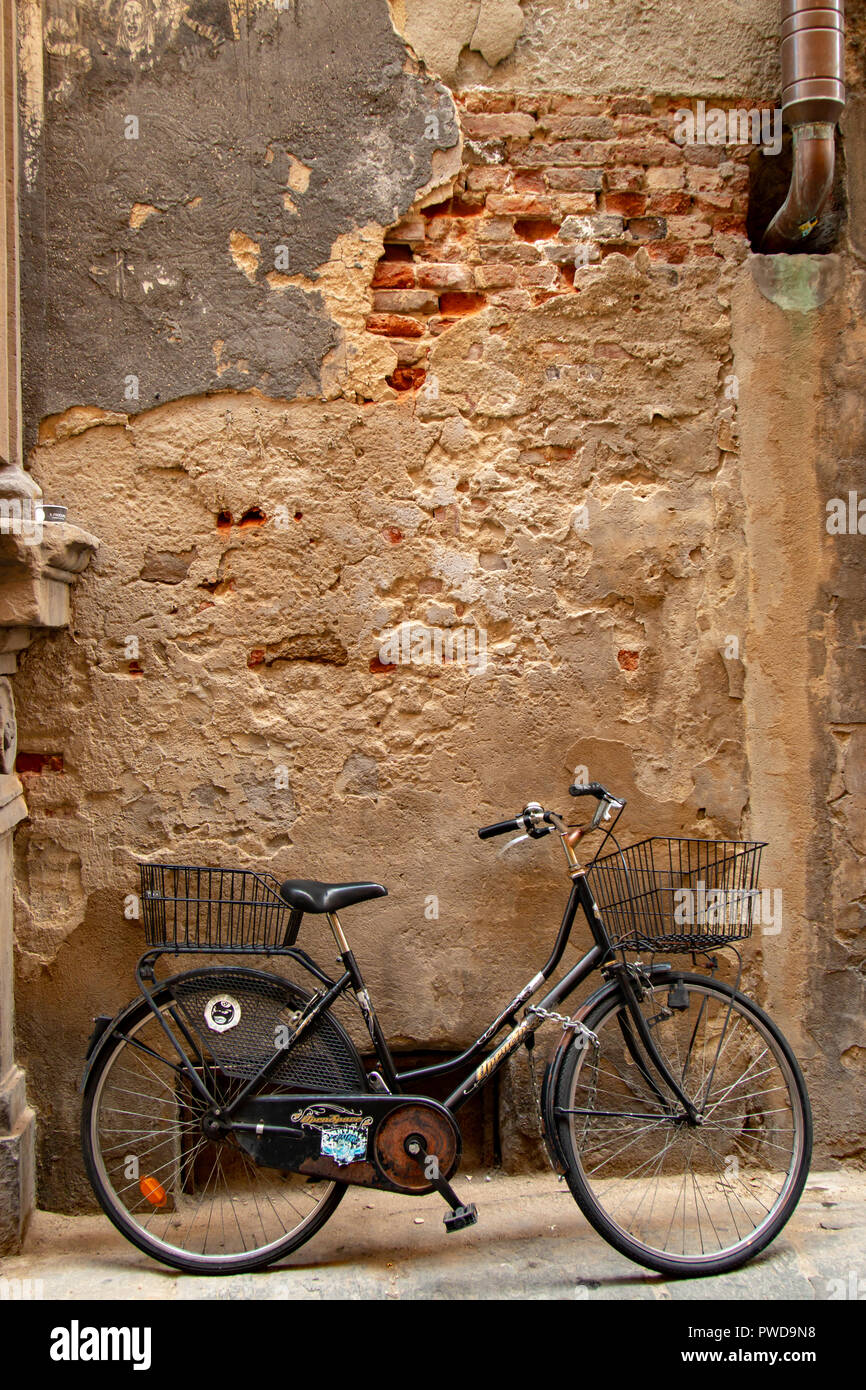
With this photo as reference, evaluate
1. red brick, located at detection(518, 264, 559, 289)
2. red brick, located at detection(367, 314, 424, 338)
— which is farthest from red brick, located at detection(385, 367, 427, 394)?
red brick, located at detection(518, 264, 559, 289)

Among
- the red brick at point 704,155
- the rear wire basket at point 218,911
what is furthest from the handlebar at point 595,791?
the red brick at point 704,155

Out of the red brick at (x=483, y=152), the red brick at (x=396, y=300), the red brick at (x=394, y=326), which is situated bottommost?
the red brick at (x=394, y=326)

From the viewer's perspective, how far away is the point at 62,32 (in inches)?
121

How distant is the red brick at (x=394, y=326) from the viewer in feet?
10.4

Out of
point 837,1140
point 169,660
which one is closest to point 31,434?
point 169,660

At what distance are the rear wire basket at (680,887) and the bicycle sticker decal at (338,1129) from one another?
0.87 metres

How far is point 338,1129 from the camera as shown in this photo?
8.77 feet

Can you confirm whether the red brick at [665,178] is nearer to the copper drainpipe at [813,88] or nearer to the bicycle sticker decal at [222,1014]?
the copper drainpipe at [813,88]

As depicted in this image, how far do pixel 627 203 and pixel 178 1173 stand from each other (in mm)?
3332

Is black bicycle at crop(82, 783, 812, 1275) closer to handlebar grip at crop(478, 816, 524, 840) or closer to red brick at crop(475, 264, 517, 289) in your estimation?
handlebar grip at crop(478, 816, 524, 840)

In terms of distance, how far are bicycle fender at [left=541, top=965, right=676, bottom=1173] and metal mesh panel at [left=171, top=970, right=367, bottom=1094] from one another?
50cm

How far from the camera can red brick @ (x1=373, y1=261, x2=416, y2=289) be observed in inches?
125

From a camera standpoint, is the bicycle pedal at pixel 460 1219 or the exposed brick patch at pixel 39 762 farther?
the exposed brick patch at pixel 39 762

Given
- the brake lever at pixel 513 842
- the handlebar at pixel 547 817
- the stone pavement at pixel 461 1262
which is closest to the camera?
the stone pavement at pixel 461 1262
